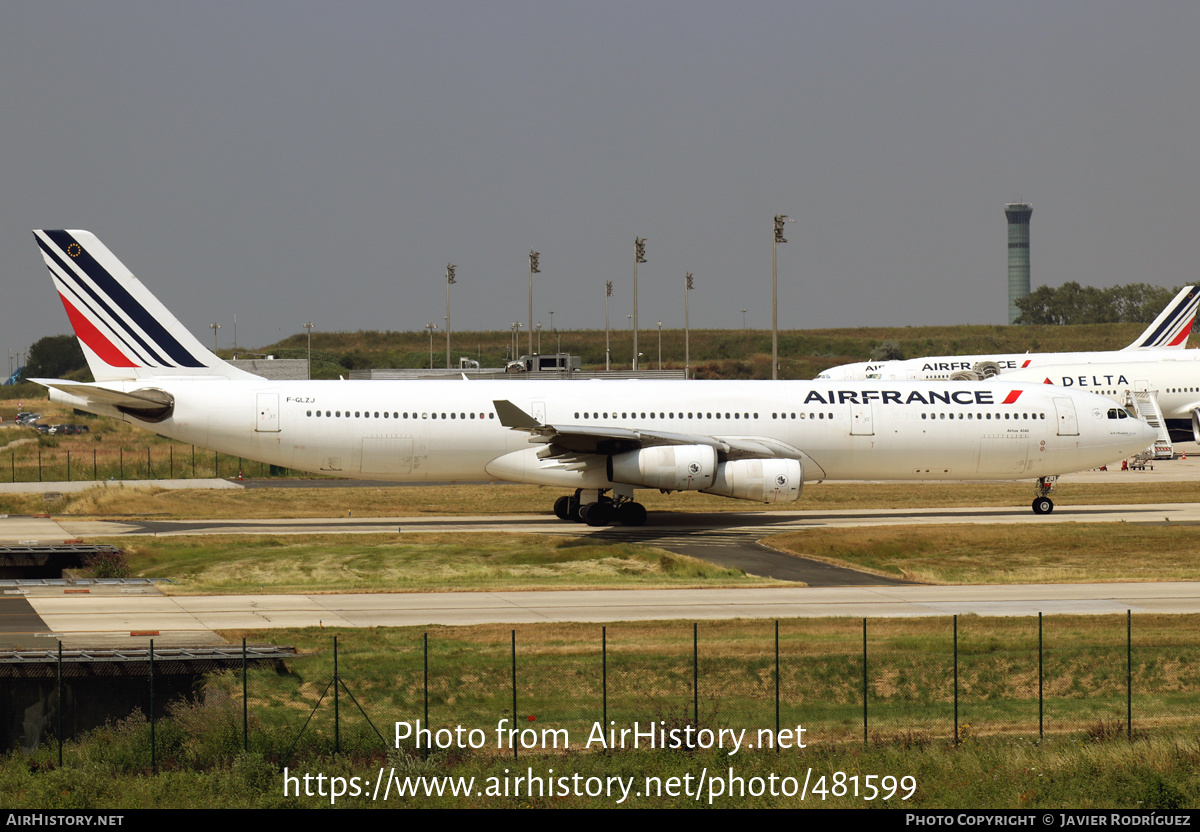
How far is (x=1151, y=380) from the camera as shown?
225 feet

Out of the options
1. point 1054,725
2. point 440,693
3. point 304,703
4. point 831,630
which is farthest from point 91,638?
point 1054,725

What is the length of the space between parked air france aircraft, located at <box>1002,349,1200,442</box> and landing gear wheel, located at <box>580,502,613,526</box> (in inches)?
1490

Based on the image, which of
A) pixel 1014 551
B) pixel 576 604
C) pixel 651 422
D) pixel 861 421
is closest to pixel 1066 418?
pixel 861 421

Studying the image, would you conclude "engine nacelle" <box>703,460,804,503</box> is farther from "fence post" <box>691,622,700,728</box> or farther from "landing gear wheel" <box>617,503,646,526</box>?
"fence post" <box>691,622,700,728</box>

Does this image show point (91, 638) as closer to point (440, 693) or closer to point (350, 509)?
point (440, 693)

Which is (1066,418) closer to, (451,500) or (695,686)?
(451,500)

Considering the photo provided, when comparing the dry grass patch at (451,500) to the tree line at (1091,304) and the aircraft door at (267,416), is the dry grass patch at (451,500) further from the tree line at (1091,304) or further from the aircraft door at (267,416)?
the tree line at (1091,304)

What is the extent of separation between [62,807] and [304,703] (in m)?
4.37

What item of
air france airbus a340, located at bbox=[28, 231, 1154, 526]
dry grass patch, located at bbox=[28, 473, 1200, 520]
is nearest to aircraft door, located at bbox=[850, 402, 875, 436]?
air france airbus a340, located at bbox=[28, 231, 1154, 526]

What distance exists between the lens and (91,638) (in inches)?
876

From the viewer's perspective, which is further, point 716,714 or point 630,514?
point 630,514

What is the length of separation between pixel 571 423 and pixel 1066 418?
16.8 meters

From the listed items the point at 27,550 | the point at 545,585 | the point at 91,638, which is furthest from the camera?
the point at 27,550
